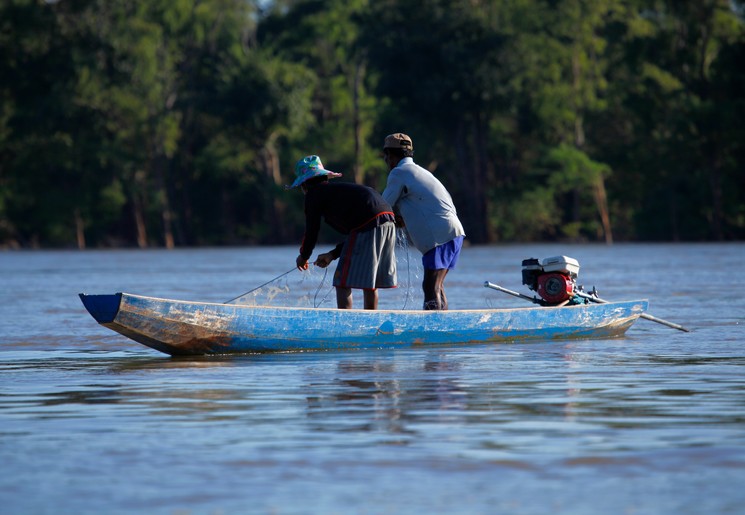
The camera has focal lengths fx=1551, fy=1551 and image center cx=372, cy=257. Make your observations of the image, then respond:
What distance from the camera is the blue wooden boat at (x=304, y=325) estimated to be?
42.5ft

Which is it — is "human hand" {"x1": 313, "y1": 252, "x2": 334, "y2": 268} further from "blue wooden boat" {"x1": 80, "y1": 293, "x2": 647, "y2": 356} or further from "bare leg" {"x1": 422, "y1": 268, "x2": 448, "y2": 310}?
"bare leg" {"x1": 422, "y1": 268, "x2": 448, "y2": 310}

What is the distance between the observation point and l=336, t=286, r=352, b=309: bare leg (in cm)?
1405

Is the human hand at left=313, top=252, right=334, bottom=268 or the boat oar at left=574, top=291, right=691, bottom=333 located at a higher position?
the human hand at left=313, top=252, right=334, bottom=268

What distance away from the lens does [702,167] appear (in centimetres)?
6950

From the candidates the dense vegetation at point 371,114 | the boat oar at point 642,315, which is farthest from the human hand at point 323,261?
the dense vegetation at point 371,114

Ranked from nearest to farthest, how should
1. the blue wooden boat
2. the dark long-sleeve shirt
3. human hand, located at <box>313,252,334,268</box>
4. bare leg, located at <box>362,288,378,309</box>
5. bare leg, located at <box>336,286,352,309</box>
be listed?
the blue wooden boat → the dark long-sleeve shirt → human hand, located at <box>313,252,334,268</box> → bare leg, located at <box>336,286,352,309</box> → bare leg, located at <box>362,288,378,309</box>

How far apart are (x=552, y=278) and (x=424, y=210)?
6.36ft

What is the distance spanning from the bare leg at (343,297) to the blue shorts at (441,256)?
812 millimetres

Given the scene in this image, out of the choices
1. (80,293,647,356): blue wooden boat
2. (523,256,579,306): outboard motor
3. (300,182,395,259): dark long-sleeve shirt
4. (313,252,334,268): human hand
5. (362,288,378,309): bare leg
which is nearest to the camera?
(80,293,647,356): blue wooden boat

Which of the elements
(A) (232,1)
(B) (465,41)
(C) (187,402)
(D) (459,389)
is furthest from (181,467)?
(A) (232,1)

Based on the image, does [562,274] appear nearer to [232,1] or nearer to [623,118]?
[623,118]

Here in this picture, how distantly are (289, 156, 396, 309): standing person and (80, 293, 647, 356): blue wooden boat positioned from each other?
1.24ft

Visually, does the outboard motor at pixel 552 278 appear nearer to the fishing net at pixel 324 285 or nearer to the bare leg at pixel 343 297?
the fishing net at pixel 324 285

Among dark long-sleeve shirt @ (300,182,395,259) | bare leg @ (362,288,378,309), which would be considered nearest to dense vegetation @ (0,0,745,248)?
bare leg @ (362,288,378,309)
